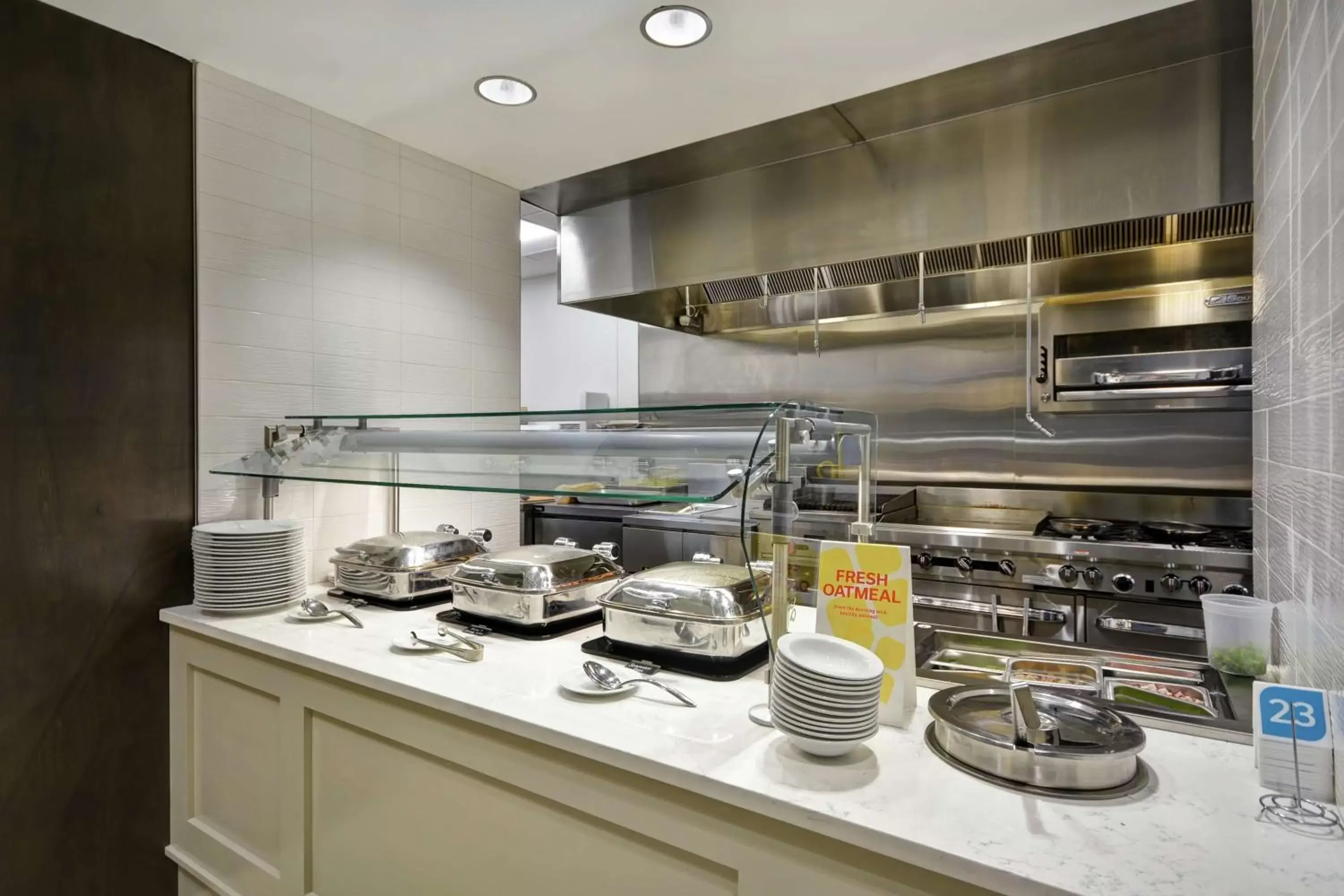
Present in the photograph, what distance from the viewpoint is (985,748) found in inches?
36.1

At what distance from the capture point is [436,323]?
269 centimetres

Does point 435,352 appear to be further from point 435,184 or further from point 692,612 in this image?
point 692,612

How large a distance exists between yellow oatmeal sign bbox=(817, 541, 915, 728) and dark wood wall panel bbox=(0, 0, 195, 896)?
186cm

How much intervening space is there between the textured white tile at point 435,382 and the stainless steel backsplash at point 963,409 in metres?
1.45

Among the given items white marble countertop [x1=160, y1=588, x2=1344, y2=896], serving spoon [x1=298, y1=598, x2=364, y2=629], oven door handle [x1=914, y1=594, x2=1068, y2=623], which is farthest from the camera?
oven door handle [x1=914, y1=594, x2=1068, y2=623]

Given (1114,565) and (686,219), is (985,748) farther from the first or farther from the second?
(686,219)

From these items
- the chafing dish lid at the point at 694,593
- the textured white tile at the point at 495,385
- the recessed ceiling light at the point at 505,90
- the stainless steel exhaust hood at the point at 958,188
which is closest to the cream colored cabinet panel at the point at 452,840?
the chafing dish lid at the point at 694,593

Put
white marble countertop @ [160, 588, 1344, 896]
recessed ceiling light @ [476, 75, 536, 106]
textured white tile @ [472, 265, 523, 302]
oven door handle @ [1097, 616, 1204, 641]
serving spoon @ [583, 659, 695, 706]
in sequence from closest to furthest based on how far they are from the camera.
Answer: white marble countertop @ [160, 588, 1344, 896], serving spoon @ [583, 659, 695, 706], recessed ceiling light @ [476, 75, 536, 106], oven door handle @ [1097, 616, 1204, 641], textured white tile @ [472, 265, 523, 302]

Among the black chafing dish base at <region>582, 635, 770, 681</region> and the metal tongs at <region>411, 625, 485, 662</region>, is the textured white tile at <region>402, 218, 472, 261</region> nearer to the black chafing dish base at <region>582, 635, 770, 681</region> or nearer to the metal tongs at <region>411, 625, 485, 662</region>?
the metal tongs at <region>411, 625, 485, 662</region>

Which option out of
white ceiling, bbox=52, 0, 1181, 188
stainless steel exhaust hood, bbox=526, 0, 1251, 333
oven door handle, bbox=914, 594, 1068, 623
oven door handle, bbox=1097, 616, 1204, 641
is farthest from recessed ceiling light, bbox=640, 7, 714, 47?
oven door handle, bbox=1097, 616, 1204, 641

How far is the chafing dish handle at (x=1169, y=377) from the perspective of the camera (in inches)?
98.6

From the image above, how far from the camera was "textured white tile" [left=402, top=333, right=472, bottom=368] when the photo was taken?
8.48ft

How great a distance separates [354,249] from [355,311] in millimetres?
213

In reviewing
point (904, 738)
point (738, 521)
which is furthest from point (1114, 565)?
point (738, 521)
